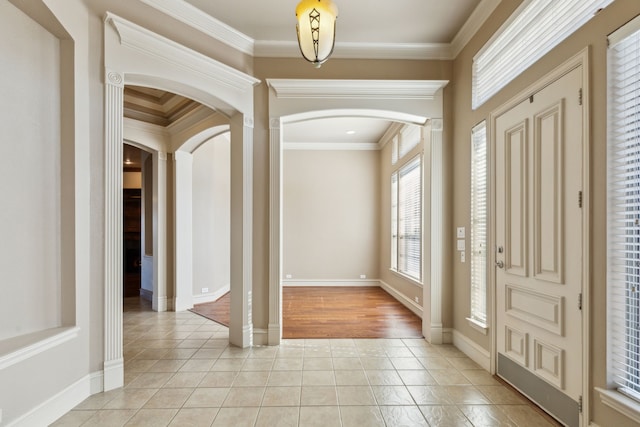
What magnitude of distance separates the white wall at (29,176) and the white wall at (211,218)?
11.3 ft

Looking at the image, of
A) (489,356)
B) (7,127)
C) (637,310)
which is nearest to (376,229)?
(489,356)

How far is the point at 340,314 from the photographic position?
5.30 meters

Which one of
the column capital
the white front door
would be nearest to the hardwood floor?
the white front door

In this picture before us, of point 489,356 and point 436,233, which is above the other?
point 436,233

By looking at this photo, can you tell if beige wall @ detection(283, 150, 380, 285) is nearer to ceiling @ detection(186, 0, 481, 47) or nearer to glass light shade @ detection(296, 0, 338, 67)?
ceiling @ detection(186, 0, 481, 47)

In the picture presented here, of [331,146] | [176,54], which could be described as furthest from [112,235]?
[331,146]

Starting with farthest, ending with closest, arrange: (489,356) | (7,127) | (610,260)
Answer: (489,356)
(7,127)
(610,260)

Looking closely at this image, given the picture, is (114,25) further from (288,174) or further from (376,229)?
(376,229)

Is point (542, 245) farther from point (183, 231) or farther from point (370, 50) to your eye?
point (183, 231)

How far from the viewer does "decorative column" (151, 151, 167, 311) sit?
5.39 metres

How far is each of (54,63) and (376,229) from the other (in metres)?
6.46

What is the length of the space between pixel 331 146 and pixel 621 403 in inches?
263

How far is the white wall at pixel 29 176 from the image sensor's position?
7.19ft

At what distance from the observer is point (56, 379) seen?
235 centimetres
